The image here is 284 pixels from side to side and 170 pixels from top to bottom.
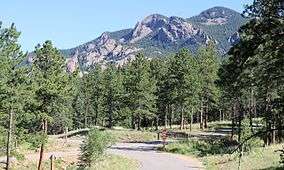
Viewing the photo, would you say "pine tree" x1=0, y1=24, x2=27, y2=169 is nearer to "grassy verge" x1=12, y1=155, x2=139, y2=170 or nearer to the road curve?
"grassy verge" x1=12, y1=155, x2=139, y2=170

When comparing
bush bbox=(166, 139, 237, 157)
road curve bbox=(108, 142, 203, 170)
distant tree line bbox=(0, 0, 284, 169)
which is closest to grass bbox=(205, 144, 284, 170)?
road curve bbox=(108, 142, 203, 170)

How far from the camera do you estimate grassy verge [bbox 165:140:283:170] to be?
35062 millimetres

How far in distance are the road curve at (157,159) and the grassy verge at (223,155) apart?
1.39 metres

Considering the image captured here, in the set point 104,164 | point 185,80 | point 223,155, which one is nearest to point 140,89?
point 185,80

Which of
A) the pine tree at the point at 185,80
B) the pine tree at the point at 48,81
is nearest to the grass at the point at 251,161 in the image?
the pine tree at the point at 48,81

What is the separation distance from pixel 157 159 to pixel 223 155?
6249mm

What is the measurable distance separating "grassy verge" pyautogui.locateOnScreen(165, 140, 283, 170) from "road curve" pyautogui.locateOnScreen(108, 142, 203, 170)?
1.39m

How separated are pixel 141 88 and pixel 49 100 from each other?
1333 inches

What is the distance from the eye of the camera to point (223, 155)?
45.8m

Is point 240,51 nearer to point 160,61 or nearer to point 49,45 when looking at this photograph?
point 49,45

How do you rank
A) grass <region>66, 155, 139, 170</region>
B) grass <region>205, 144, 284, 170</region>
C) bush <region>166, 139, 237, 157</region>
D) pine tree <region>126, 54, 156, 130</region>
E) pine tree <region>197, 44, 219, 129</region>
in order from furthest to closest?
1. pine tree <region>126, 54, 156, 130</region>
2. pine tree <region>197, 44, 219, 129</region>
3. bush <region>166, 139, 237, 157</region>
4. grass <region>66, 155, 139, 170</region>
5. grass <region>205, 144, 284, 170</region>

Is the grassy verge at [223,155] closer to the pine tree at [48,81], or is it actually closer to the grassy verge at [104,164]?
the grassy verge at [104,164]

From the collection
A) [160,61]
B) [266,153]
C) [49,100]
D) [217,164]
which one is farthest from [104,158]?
[160,61]

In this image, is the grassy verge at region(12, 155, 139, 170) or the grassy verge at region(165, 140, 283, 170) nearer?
the grassy verge at region(165, 140, 283, 170)
